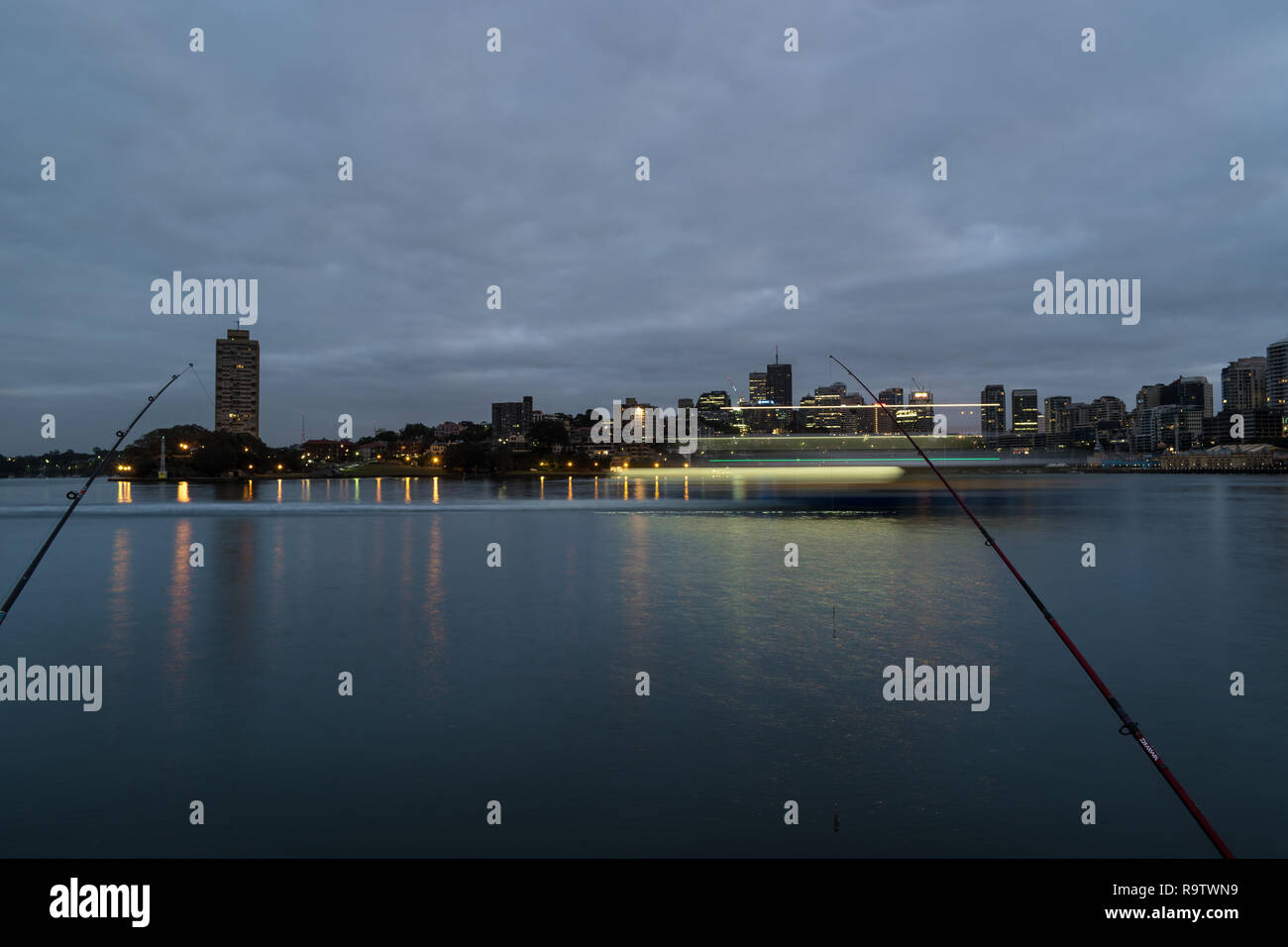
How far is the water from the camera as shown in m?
6.82

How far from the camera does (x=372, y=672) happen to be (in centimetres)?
1213

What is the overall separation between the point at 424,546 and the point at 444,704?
70.5 feet

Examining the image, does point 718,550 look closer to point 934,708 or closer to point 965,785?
point 934,708

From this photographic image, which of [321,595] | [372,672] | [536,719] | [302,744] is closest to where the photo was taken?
[302,744]

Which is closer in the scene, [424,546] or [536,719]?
[536,719]

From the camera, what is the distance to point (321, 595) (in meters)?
19.6

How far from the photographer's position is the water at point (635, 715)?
6.82 metres

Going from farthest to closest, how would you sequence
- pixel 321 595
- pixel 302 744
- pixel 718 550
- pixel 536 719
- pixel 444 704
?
pixel 718 550 → pixel 321 595 → pixel 444 704 → pixel 536 719 → pixel 302 744

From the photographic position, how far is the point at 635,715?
993cm

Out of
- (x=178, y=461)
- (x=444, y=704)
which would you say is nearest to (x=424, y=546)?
(x=444, y=704)
